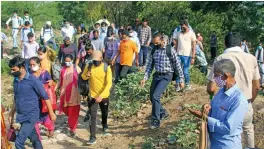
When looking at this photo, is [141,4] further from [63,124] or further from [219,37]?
[63,124]

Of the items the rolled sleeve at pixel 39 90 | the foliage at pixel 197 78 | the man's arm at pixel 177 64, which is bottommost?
the foliage at pixel 197 78

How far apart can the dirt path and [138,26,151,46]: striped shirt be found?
164 inches

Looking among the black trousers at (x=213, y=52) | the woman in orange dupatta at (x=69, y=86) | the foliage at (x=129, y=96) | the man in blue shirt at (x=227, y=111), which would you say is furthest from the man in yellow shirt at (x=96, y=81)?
the black trousers at (x=213, y=52)

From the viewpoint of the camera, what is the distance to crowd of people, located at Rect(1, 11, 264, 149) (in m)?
3.64

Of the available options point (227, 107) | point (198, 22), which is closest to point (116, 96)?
point (227, 107)

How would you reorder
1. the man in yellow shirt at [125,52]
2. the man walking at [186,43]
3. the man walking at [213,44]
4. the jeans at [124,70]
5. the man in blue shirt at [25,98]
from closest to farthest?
the man in blue shirt at [25,98] → the man walking at [186,43] → the man in yellow shirt at [125,52] → the jeans at [124,70] → the man walking at [213,44]

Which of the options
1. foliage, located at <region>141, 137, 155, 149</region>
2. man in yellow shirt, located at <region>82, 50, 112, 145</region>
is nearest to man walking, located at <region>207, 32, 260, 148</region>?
foliage, located at <region>141, 137, 155, 149</region>

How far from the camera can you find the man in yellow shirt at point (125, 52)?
9.48 m

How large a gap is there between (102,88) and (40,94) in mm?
1632

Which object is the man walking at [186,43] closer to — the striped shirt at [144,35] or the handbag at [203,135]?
the striped shirt at [144,35]

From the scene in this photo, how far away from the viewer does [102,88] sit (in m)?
6.96

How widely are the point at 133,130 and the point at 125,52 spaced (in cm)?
233

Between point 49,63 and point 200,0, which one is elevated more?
point 200,0

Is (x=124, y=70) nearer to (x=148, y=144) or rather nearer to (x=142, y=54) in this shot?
(x=142, y=54)
